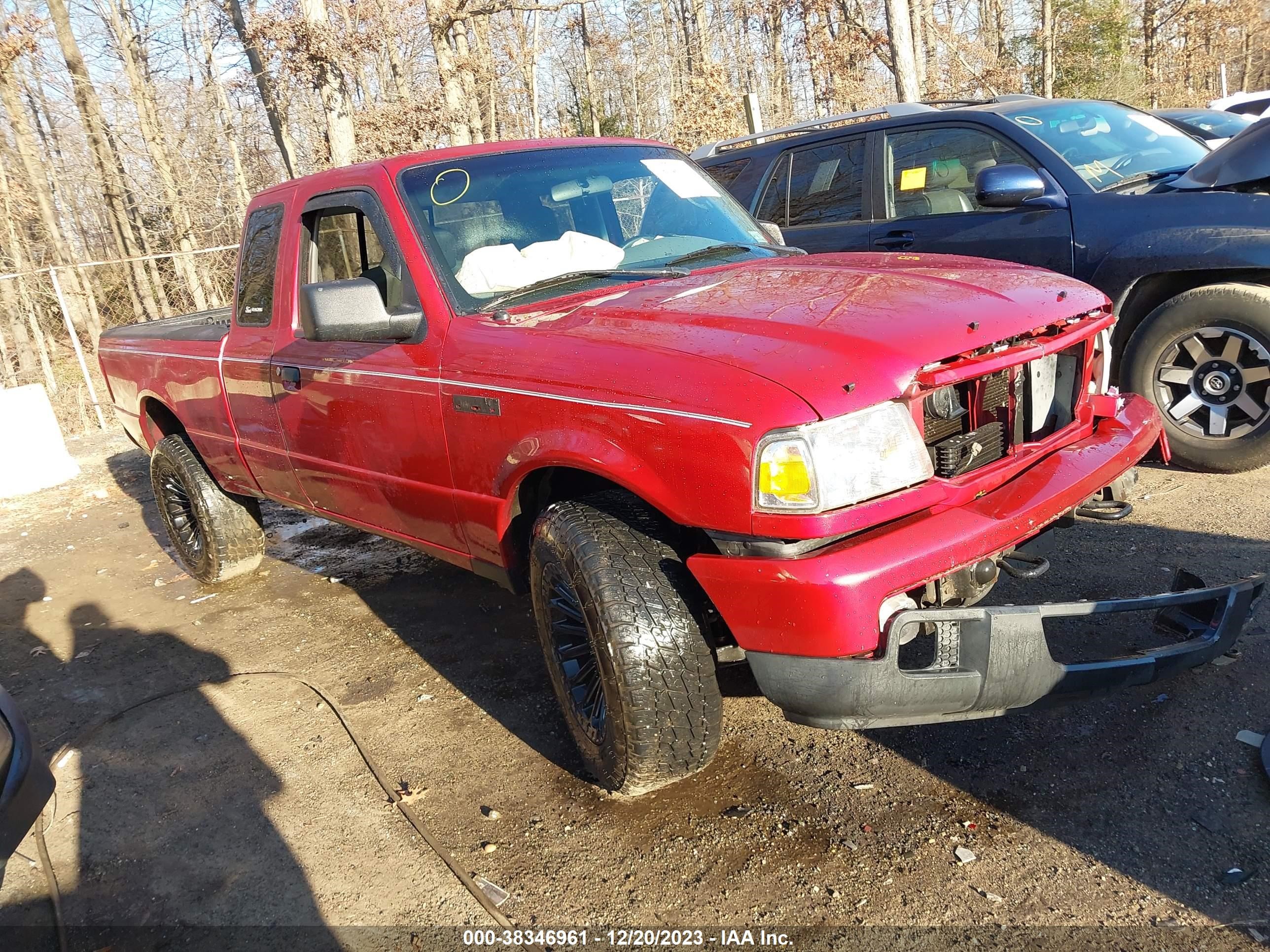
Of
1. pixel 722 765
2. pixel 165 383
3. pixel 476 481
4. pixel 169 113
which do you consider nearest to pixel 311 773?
pixel 476 481

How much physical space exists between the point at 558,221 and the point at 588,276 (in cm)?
34

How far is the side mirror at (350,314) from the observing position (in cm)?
304

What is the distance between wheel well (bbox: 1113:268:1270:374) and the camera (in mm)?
4316

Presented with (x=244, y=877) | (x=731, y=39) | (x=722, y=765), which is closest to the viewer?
(x=244, y=877)

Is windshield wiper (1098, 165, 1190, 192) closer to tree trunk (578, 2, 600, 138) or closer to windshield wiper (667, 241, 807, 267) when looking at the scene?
windshield wiper (667, 241, 807, 267)

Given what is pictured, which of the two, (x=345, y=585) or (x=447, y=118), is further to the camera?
(x=447, y=118)

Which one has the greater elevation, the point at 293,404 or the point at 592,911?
the point at 293,404

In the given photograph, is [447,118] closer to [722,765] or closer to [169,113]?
[169,113]

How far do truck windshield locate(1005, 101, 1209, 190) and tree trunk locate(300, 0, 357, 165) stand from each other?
8.74 metres

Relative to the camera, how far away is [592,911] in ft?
7.90

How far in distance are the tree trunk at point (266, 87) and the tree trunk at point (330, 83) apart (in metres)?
1.99

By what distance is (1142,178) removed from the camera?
494 cm

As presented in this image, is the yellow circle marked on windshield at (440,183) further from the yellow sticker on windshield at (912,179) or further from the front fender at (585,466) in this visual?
the yellow sticker on windshield at (912,179)

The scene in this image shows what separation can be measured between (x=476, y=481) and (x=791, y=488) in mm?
1245
